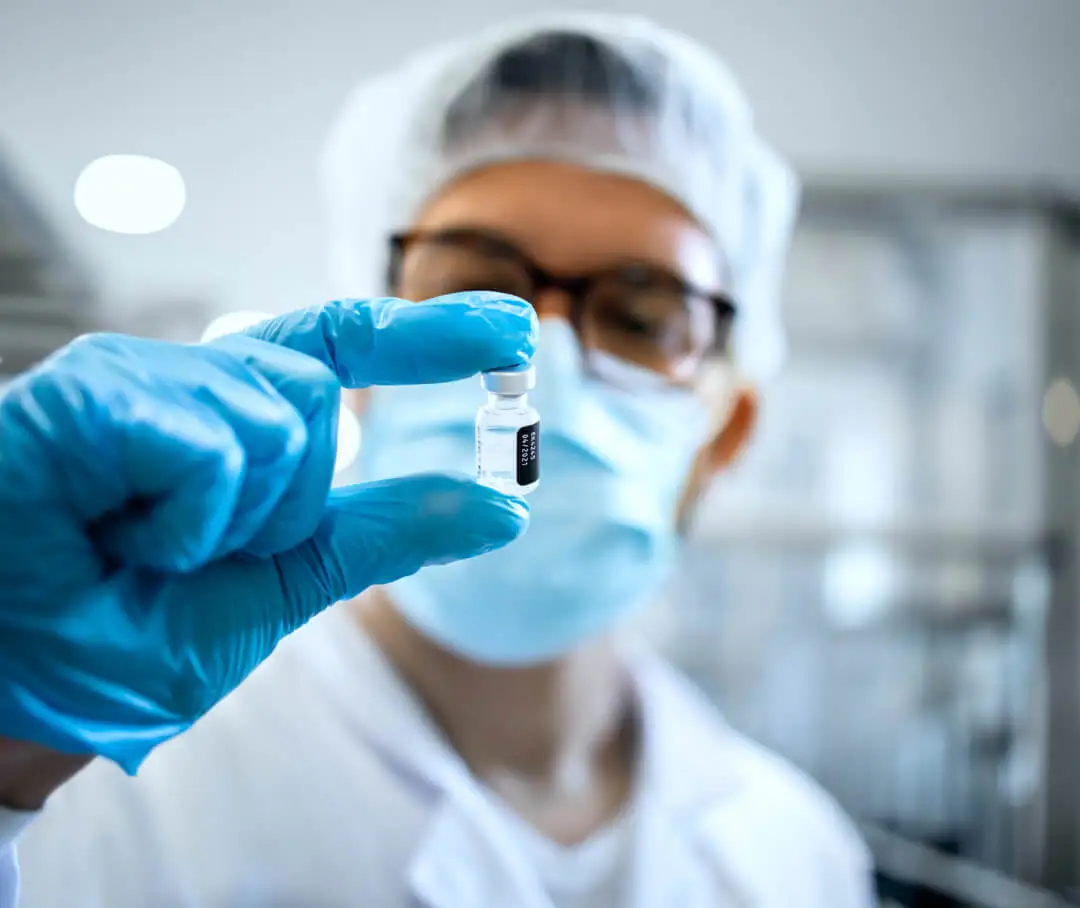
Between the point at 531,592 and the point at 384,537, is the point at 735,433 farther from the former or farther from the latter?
the point at 384,537

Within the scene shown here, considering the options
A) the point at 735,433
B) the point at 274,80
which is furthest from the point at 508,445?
the point at 274,80

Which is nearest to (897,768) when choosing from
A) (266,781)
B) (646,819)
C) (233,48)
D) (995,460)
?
(995,460)

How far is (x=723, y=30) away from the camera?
183cm

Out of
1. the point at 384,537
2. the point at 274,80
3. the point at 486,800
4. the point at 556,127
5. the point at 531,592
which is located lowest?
the point at 486,800

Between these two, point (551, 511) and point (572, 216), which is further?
point (572, 216)

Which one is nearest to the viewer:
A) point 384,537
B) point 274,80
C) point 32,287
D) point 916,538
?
point 384,537

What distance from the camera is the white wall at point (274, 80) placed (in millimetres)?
1466

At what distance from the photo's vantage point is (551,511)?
2.65 ft

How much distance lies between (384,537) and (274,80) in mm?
1419

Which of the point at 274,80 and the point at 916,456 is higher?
the point at 274,80

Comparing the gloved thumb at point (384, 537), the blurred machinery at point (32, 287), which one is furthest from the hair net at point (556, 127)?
the gloved thumb at point (384, 537)

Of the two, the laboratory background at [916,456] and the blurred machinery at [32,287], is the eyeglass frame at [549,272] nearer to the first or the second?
the blurred machinery at [32,287]

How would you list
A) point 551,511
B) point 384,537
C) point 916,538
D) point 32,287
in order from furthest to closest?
point 916,538
point 32,287
point 551,511
point 384,537

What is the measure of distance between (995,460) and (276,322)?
2.23 metres
